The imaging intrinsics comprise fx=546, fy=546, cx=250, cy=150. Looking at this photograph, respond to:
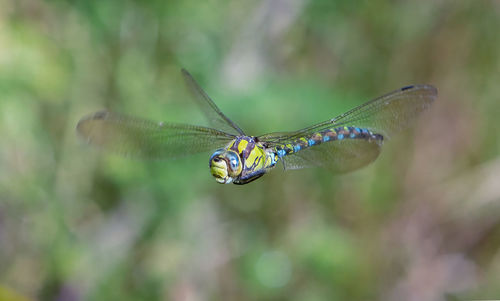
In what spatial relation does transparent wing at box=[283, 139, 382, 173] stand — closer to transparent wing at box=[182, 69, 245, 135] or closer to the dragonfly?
the dragonfly

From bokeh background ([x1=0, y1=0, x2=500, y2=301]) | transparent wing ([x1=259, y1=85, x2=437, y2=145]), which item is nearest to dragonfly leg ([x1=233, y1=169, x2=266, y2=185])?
transparent wing ([x1=259, y1=85, x2=437, y2=145])

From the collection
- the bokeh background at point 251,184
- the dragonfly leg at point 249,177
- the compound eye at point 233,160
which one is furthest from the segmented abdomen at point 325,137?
the bokeh background at point 251,184

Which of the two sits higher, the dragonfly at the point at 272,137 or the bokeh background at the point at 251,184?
the bokeh background at the point at 251,184

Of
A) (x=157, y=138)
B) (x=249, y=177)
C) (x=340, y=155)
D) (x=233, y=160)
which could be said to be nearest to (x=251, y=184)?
(x=340, y=155)

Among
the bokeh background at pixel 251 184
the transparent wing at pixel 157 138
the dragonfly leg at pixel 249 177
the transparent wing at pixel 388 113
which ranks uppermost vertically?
the bokeh background at pixel 251 184

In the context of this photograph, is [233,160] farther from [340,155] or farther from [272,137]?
[340,155]

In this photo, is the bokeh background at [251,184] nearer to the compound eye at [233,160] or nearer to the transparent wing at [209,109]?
the transparent wing at [209,109]
